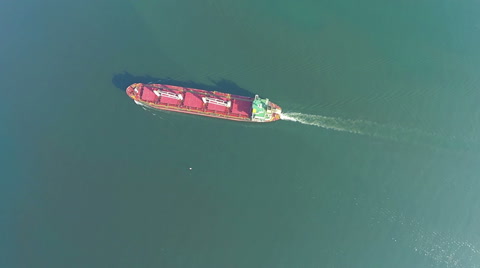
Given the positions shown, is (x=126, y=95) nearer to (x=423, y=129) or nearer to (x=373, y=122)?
(x=373, y=122)

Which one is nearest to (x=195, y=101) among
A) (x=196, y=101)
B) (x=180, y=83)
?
(x=196, y=101)

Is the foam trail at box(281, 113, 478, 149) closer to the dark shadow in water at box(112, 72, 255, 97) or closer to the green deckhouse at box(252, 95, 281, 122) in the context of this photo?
the green deckhouse at box(252, 95, 281, 122)

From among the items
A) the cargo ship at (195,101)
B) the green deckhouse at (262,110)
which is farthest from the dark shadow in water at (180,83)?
the green deckhouse at (262,110)

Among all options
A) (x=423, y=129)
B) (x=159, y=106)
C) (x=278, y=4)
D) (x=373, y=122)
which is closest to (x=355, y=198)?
(x=373, y=122)

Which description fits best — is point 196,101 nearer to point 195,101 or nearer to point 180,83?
point 195,101

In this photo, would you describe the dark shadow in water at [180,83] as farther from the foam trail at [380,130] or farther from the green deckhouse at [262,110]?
the foam trail at [380,130]

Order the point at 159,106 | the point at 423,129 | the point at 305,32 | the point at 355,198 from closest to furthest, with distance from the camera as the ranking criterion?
the point at 355,198 → the point at 423,129 → the point at 159,106 → the point at 305,32
